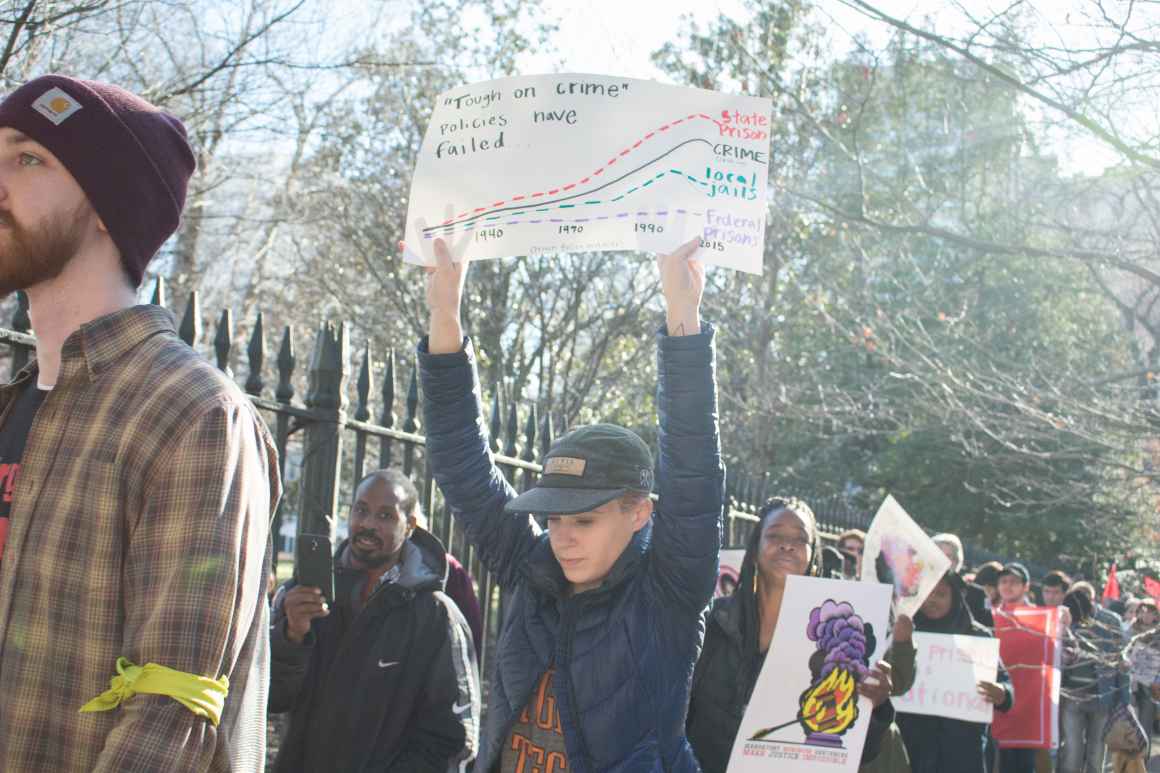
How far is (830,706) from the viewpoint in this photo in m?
4.85

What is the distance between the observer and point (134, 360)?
2205mm

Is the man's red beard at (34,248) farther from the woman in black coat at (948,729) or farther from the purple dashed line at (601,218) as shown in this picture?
the woman in black coat at (948,729)

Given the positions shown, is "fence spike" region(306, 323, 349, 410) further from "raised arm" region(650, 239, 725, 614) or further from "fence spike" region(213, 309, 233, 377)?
"raised arm" region(650, 239, 725, 614)

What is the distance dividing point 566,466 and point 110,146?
1.47 metres

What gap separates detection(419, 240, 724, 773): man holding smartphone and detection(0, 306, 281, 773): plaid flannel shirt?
1.05 meters

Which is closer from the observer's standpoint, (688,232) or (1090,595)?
(688,232)

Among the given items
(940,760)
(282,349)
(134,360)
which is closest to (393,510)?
(282,349)

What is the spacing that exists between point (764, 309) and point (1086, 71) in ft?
39.8

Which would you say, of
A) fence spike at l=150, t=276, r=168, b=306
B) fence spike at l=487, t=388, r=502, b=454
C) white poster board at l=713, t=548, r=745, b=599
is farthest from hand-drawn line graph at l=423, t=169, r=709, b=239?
white poster board at l=713, t=548, r=745, b=599

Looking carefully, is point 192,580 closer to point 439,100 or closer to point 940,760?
point 439,100

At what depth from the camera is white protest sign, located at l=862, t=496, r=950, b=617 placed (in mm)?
6156

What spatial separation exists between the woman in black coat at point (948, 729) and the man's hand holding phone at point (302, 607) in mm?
3965

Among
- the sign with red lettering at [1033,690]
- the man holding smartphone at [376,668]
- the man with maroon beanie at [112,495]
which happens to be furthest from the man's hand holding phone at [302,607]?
the sign with red lettering at [1033,690]

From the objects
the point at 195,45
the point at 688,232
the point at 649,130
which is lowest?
the point at 688,232
